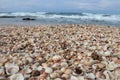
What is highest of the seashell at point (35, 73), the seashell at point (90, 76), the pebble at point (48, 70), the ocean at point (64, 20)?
the pebble at point (48, 70)

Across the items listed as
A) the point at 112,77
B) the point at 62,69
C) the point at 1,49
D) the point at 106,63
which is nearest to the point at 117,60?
the point at 106,63

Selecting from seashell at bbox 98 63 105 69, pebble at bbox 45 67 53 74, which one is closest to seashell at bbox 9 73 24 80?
pebble at bbox 45 67 53 74

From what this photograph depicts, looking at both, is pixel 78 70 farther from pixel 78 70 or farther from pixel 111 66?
pixel 111 66

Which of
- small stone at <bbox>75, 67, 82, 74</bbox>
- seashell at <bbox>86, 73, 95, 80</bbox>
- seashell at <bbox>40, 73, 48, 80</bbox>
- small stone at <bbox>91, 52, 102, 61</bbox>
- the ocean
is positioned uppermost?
seashell at <bbox>40, 73, 48, 80</bbox>

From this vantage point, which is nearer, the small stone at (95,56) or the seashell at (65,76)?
the seashell at (65,76)

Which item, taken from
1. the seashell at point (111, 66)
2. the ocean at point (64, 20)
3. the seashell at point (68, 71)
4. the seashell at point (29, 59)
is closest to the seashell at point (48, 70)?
the seashell at point (68, 71)

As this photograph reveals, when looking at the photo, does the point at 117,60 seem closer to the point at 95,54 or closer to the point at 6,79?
the point at 95,54

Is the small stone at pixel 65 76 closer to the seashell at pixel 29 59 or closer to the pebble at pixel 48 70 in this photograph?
the pebble at pixel 48 70

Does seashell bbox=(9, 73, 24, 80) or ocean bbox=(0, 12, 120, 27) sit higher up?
seashell bbox=(9, 73, 24, 80)

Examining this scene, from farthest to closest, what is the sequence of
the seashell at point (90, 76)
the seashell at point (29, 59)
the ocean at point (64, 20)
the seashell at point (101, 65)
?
1. the ocean at point (64, 20)
2. the seashell at point (29, 59)
3. the seashell at point (101, 65)
4. the seashell at point (90, 76)

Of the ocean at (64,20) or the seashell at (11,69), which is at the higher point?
the seashell at (11,69)

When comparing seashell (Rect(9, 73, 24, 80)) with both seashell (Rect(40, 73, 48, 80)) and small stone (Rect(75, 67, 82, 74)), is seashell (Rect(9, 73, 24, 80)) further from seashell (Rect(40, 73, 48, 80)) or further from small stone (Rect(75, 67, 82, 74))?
small stone (Rect(75, 67, 82, 74))

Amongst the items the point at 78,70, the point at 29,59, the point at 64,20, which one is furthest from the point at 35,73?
the point at 64,20

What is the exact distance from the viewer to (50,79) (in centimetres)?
252
